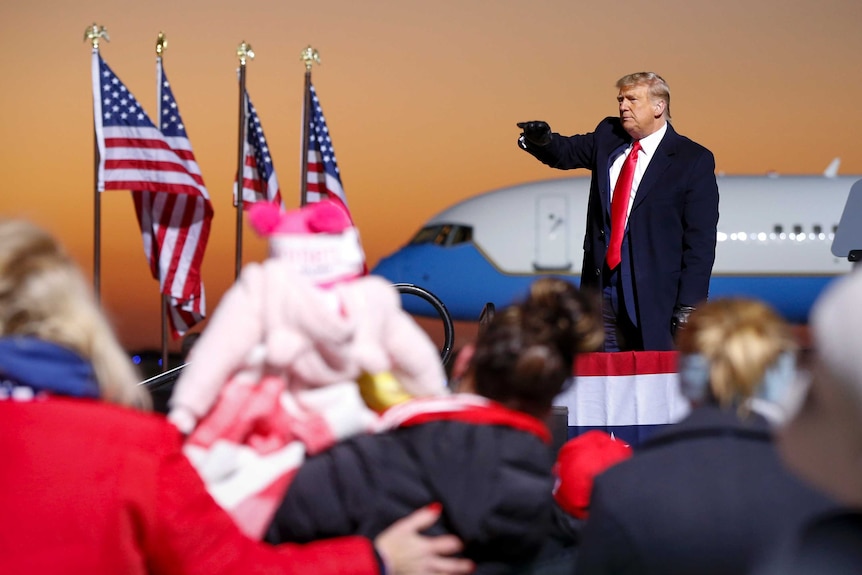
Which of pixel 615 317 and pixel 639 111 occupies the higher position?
pixel 639 111

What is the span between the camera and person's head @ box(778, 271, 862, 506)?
100cm

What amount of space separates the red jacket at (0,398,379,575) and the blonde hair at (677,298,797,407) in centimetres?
89

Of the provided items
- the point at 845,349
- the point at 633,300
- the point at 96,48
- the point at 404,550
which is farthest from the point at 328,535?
the point at 96,48

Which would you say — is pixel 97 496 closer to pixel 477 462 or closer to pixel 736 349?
pixel 477 462

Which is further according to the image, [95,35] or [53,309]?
[95,35]

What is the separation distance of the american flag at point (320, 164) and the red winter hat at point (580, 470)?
13020 millimetres

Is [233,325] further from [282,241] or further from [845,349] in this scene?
[845,349]

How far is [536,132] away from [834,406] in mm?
4363

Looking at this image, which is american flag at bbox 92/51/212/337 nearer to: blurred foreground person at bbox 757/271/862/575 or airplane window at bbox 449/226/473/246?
airplane window at bbox 449/226/473/246

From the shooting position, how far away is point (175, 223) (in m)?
13.3

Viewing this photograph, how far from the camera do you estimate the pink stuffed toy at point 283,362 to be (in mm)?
2139

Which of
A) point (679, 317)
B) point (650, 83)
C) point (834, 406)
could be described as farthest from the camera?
point (650, 83)

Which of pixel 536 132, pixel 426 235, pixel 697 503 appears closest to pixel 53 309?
pixel 697 503

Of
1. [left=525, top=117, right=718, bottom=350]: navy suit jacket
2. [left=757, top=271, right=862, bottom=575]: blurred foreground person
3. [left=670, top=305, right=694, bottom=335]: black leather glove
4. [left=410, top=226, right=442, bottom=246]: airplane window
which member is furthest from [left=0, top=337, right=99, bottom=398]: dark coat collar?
[left=410, top=226, right=442, bottom=246]: airplane window
